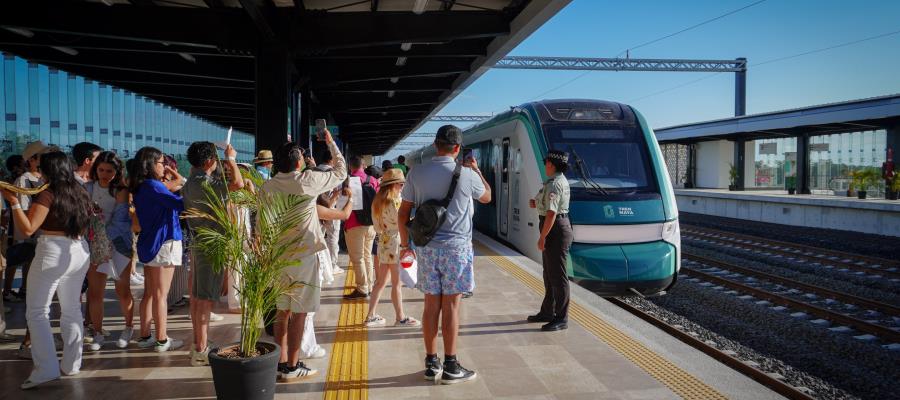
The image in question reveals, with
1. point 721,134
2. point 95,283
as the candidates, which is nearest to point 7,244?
point 95,283

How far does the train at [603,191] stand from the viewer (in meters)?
8.20

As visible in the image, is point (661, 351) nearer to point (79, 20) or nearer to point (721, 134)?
point (79, 20)

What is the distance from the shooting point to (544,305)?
20.3ft

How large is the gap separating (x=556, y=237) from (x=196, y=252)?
3134 mm

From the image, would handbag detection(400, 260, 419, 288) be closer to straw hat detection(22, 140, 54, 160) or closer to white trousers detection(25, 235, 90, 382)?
white trousers detection(25, 235, 90, 382)

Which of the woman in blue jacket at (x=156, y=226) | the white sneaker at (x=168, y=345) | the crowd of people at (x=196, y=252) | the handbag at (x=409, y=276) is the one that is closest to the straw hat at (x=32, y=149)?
the crowd of people at (x=196, y=252)

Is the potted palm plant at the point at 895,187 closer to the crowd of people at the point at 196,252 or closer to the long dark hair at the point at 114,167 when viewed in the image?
the crowd of people at the point at 196,252

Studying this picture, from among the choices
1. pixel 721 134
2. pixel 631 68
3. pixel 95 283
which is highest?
pixel 631 68

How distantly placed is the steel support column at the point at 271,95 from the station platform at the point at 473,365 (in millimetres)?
3651

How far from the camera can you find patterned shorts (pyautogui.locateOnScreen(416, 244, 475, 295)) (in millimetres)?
4496

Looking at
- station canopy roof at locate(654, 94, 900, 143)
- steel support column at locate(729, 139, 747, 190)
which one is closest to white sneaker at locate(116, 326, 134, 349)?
station canopy roof at locate(654, 94, 900, 143)

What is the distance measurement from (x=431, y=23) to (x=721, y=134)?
70.5 ft

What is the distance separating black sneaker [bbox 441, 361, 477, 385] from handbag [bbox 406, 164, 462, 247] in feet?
2.97

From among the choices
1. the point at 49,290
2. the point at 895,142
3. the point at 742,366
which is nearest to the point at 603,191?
the point at 742,366
